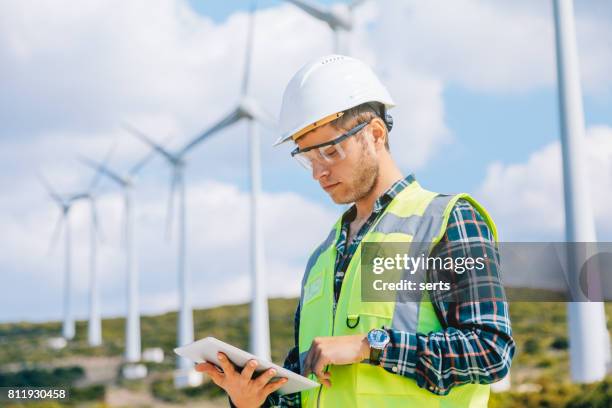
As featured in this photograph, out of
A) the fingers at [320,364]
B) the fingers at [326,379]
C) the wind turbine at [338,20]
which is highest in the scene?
the wind turbine at [338,20]

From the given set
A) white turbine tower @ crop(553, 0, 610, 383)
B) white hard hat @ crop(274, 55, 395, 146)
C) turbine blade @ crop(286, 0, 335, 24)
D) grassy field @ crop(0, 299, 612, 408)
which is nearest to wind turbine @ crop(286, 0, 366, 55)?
turbine blade @ crop(286, 0, 335, 24)

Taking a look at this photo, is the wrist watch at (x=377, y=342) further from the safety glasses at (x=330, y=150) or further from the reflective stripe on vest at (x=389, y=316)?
the safety glasses at (x=330, y=150)

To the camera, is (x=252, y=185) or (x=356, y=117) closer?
(x=356, y=117)

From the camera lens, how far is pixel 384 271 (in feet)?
12.0

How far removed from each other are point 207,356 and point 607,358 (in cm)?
2447

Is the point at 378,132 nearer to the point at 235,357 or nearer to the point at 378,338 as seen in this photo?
the point at 378,338

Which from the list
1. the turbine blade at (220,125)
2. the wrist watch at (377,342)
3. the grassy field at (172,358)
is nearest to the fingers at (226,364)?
the wrist watch at (377,342)

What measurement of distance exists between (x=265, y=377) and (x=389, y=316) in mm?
629

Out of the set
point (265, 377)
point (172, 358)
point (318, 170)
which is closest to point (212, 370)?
point (265, 377)

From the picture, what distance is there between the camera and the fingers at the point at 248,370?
3.80 m

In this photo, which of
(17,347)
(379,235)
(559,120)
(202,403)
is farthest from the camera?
(17,347)

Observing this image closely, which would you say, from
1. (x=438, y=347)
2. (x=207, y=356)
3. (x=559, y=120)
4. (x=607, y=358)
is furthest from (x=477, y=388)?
(x=607, y=358)

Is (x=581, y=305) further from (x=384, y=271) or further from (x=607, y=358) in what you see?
(x=384, y=271)

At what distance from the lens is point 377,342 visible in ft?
11.3
